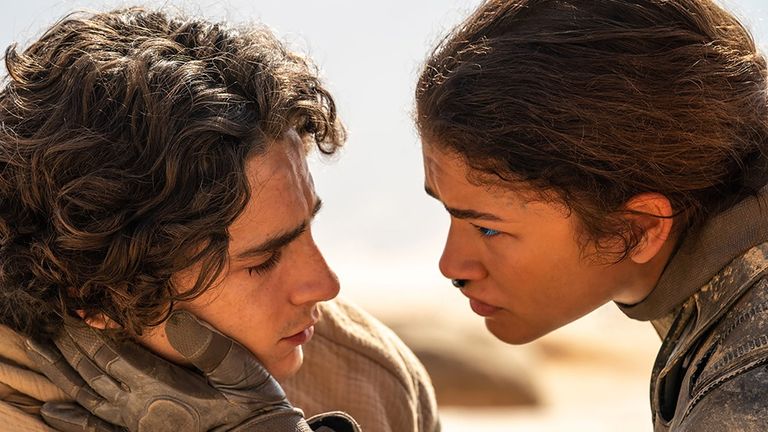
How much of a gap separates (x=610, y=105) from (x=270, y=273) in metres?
0.88

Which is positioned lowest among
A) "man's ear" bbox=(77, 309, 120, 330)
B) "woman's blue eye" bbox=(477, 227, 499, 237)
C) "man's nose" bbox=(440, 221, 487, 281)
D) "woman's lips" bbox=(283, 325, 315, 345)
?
"woman's lips" bbox=(283, 325, 315, 345)

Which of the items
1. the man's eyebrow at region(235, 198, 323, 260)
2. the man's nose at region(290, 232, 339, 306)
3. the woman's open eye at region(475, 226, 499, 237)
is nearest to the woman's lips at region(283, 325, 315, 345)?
the man's nose at region(290, 232, 339, 306)

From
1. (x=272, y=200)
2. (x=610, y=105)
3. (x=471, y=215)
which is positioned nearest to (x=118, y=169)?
(x=272, y=200)

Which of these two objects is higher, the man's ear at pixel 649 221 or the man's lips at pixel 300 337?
the man's ear at pixel 649 221

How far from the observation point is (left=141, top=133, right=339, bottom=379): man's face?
2.57m

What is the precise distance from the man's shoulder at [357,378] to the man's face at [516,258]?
510mm

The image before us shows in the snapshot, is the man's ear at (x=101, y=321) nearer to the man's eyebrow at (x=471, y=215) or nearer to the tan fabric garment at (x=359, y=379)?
the tan fabric garment at (x=359, y=379)

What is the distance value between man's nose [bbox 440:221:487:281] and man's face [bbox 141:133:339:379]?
301mm

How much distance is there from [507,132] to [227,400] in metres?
0.90

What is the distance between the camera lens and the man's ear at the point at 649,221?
2.65 m

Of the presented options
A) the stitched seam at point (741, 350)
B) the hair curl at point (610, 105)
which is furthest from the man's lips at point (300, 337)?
the stitched seam at point (741, 350)

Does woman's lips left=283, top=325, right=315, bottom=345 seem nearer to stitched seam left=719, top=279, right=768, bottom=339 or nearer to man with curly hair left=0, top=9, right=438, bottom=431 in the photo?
man with curly hair left=0, top=9, right=438, bottom=431

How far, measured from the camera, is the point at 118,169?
242 centimetres

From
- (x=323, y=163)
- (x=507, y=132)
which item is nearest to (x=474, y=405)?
(x=323, y=163)
